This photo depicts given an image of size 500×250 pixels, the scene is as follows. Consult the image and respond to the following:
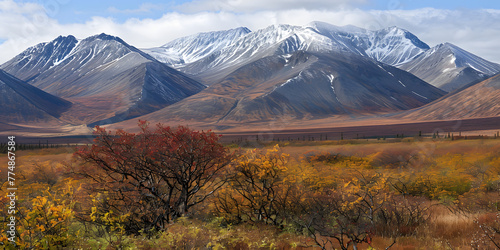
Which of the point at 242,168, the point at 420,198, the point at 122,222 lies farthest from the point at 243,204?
the point at 420,198

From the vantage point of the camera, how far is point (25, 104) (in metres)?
175

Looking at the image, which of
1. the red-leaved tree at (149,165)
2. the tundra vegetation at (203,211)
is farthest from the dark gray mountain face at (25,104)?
the red-leaved tree at (149,165)

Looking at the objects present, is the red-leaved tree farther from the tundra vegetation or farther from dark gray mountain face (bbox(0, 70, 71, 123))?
dark gray mountain face (bbox(0, 70, 71, 123))

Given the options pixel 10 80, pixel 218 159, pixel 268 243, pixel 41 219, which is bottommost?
pixel 268 243

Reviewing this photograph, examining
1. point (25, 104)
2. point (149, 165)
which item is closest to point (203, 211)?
point (149, 165)

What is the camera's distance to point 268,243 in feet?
40.6

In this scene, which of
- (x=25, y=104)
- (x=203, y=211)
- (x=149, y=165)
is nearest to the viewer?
(x=149, y=165)

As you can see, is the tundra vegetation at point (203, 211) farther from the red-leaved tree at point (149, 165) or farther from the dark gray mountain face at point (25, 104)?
the dark gray mountain face at point (25, 104)

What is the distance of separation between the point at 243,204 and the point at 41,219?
751cm

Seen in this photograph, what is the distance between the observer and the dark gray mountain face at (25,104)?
166625mm

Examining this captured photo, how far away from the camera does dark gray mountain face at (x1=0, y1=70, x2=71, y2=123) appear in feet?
547

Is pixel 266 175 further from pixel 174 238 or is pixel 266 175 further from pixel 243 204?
pixel 174 238

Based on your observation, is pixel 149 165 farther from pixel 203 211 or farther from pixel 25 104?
pixel 25 104

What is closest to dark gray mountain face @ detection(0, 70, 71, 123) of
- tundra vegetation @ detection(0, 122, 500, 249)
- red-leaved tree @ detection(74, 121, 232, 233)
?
tundra vegetation @ detection(0, 122, 500, 249)
